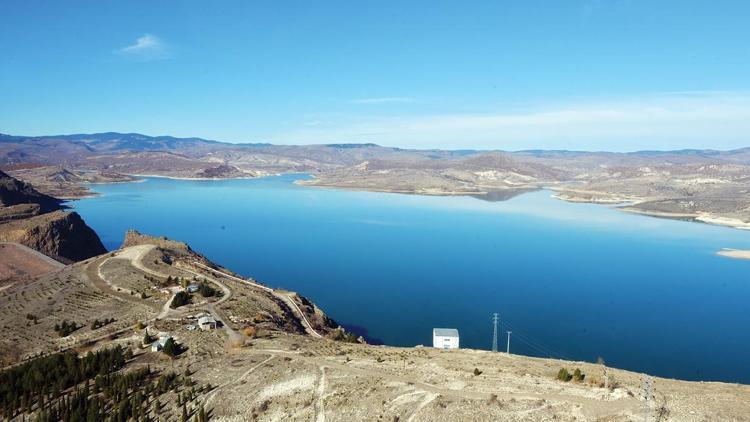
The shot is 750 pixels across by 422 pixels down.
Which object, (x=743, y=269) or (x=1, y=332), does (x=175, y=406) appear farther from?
(x=743, y=269)

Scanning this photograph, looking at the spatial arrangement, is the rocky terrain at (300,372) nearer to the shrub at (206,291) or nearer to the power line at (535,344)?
the shrub at (206,291)

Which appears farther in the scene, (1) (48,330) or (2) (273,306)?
(2) (273,306)

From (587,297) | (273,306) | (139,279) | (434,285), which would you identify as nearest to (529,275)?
(587,297)

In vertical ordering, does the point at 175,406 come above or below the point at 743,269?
above

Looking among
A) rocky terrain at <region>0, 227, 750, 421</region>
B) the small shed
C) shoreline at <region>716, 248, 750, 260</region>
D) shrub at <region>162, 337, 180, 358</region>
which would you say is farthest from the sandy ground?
shoreline at <region>716, 248, 750, 260</region>

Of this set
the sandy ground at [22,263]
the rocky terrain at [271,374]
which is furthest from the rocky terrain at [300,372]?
the sandy ground at [22,263]

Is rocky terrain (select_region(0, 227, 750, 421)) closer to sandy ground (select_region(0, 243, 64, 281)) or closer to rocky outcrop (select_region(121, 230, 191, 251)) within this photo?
sandy ground (select_region(0, 243, 64, 281))
